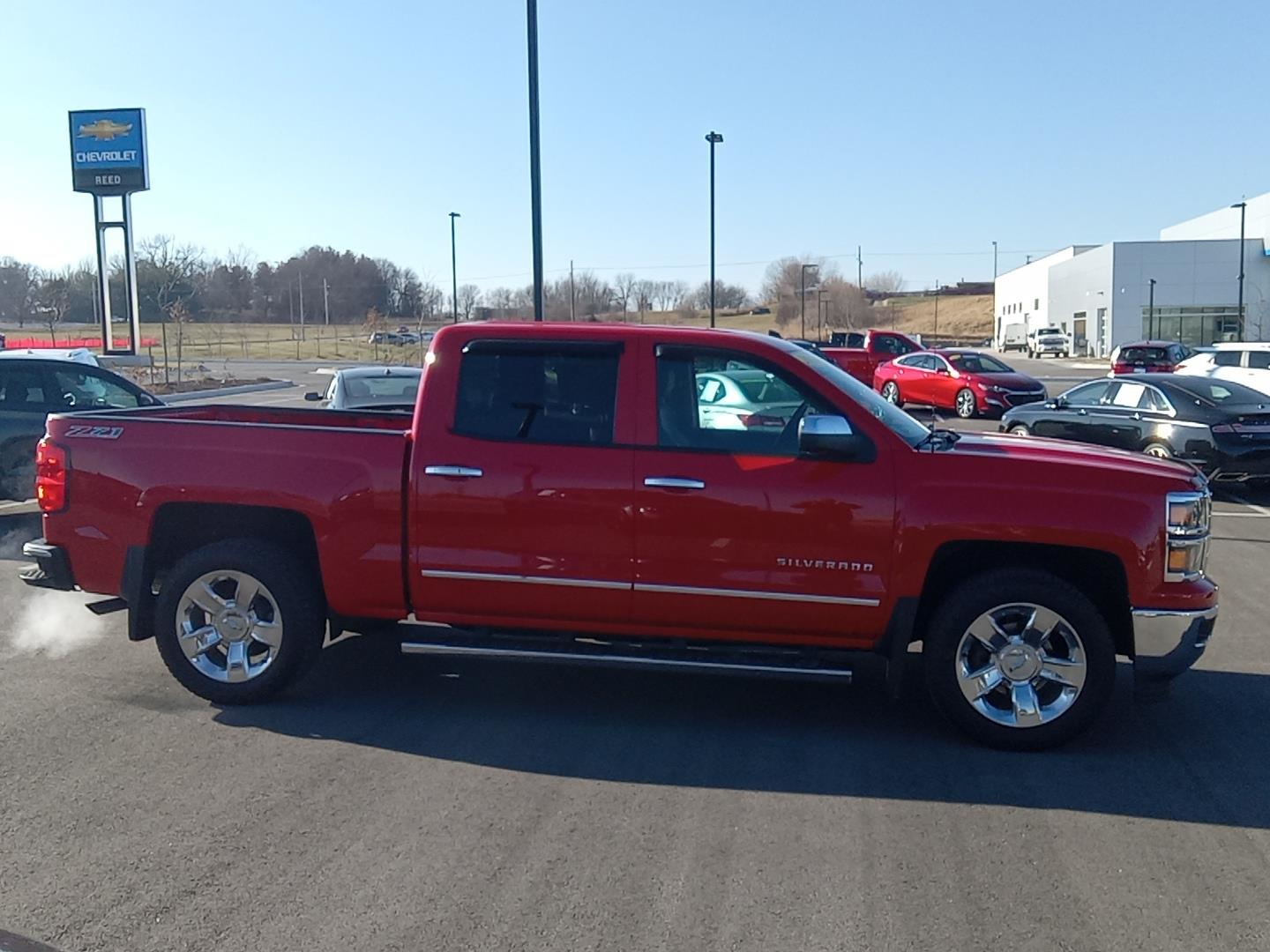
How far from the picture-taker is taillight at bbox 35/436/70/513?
6250mm

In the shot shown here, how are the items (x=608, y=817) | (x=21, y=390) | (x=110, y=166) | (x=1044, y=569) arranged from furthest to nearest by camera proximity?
(x=110, y=166) → (x=21, y=390) → (x=1044, y=569) → (x=608, y=817)

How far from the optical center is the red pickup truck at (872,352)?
105 feet

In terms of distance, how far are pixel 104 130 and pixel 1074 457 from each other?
131ft

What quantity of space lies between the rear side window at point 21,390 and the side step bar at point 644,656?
28.5ft

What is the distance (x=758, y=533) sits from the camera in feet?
18.3

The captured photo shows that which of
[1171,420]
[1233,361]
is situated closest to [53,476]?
[1171,420]

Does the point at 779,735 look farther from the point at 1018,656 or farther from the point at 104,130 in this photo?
the point at 104,130

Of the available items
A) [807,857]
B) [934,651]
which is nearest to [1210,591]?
[934,651]

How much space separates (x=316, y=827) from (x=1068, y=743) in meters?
3.49

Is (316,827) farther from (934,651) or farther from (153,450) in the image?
(934,651)

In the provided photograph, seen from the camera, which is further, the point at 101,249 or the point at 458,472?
the point at 101,249

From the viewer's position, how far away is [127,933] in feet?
12.5

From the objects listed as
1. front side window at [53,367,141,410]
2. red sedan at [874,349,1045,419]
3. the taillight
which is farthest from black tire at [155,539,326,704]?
red sedan at [874,349,1045,419]

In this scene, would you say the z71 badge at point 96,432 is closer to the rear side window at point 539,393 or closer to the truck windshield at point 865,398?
the rear side window at point 539,393
